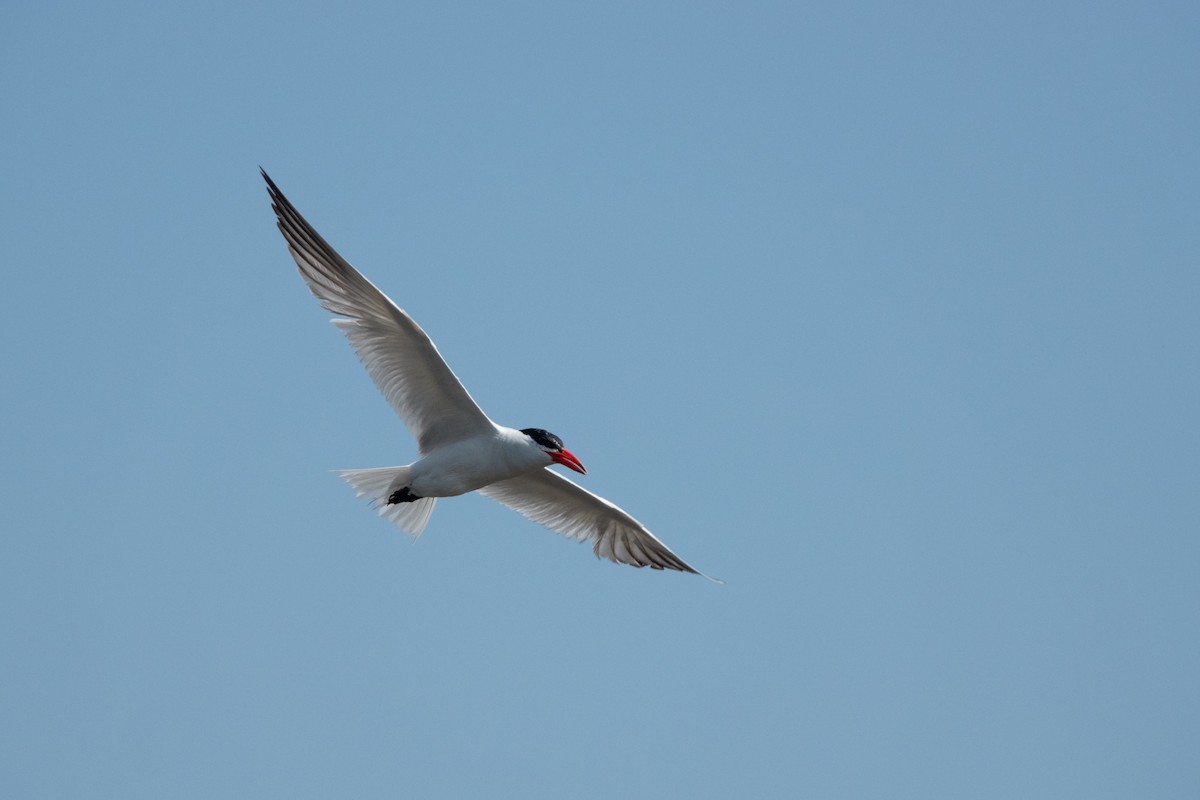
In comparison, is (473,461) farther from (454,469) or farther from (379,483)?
(379,483)

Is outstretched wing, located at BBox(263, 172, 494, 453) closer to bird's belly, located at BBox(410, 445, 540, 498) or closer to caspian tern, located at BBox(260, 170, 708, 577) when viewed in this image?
caspian tern, located at BBox(260, 170, 708, 577)

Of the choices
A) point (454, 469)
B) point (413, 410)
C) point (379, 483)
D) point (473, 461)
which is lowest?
point (379, 483)

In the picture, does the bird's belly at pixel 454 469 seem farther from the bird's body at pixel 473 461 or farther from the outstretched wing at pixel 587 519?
the outstretched wing at pixel 587 519

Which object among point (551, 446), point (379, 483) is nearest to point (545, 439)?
point (551, 446)

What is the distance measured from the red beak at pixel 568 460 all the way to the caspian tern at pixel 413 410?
1 centimetres

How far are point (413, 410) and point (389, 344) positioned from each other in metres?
0.84

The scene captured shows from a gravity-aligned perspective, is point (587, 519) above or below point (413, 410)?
above

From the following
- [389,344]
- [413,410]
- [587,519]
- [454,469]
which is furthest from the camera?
[587,519]

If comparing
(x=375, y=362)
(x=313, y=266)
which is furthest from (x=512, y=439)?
(x=313, y=266)

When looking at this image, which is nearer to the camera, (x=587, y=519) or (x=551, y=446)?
(x=551, y=446)

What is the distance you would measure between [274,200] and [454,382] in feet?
7.92

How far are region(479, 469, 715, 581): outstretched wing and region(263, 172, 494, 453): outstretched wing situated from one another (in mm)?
1782

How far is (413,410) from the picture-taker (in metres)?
14.5

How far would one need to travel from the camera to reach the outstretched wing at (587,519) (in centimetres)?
1614
